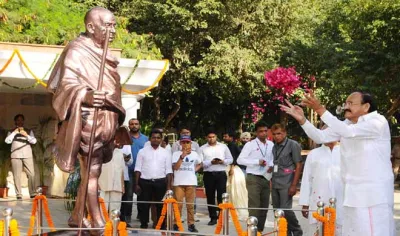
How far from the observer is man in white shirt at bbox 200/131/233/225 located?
12.6 m

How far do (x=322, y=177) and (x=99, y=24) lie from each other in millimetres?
3252

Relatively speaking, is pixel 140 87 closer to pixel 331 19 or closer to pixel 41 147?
pixel 41 147

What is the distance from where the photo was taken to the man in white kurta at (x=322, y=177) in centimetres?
881

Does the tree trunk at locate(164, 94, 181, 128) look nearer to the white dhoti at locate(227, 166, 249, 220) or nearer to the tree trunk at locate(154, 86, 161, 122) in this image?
the tree trunk at locate(154, 86, 161, 122)

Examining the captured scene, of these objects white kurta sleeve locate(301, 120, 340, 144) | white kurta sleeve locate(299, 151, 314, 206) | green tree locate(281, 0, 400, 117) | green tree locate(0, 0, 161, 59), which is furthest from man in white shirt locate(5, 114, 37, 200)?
green tree locate(281, 0, 400, 117)

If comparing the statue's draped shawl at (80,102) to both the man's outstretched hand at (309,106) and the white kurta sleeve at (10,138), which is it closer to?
the man's outstretched hand at (309,106)

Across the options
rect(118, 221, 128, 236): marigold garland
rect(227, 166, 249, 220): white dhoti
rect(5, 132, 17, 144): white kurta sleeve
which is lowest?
rect(118, 221, 128, 236): marigold garland

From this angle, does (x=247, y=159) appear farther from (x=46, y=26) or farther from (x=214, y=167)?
(x=46, y=26)

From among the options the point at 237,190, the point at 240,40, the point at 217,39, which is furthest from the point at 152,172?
the point at 240,40

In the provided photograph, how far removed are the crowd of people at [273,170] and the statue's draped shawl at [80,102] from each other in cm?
55

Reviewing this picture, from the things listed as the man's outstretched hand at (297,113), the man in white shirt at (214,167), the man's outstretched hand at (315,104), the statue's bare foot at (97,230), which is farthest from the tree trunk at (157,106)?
the man's outstretched hand at (315,104)

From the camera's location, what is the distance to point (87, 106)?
7223mm

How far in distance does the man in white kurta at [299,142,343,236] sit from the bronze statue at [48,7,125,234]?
2602 mm

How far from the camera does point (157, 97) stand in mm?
28172
